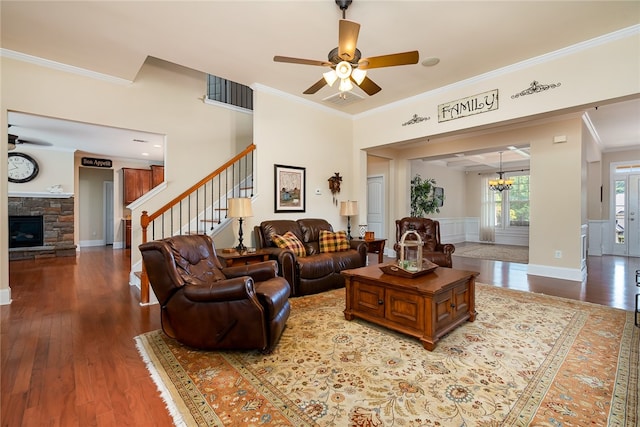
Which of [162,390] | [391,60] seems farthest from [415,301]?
[391,60]

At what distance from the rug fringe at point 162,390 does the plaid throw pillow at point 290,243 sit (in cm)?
201

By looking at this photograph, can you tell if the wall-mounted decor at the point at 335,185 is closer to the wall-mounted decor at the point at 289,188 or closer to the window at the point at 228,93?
the wall-mounted decor at the point at 289,188

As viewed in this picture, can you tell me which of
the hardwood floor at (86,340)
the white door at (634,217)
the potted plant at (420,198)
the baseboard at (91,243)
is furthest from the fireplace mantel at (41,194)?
the white door at (634,217)

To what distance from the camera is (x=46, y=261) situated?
657 centimetres

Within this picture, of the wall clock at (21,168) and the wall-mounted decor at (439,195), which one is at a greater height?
the wall clock at (21,168)

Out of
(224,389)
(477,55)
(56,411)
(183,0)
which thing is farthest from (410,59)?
(56,411)

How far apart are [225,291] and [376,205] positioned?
6.12 m

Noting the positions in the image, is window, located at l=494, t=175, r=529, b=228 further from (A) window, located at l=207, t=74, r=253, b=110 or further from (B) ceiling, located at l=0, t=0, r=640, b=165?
(A) window, located at l=207, t=74, r=253, b=110

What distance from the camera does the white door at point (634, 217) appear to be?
24.5 ft

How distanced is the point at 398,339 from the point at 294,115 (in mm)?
3975

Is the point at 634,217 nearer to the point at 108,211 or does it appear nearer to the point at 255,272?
the point at 255,272

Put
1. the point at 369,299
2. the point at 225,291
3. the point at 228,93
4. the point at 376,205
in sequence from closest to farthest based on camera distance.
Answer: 1. the point at 225,291
2. the point at 369,299
3. the point at 228,93
4. the point at 376,205

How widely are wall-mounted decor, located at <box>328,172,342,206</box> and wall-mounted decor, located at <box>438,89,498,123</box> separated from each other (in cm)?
205

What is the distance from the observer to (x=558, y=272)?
4.99 meters
